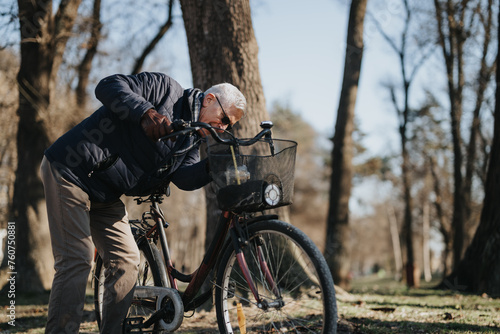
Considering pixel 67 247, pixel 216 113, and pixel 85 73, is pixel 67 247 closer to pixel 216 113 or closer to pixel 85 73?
pixel 216 113

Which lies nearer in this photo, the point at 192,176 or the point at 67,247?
the point at 67,247

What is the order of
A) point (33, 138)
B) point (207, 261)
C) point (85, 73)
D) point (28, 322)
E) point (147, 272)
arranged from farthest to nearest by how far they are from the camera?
point (85, 73) → point (33, 138) → point (28, 322) → point (147, 272) → point (207, 261)

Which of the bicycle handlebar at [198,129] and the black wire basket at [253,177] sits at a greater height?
the bicycle handlebar at [198,129]

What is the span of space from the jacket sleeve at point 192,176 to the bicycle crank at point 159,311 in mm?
721

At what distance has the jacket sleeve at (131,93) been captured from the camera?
2.81m

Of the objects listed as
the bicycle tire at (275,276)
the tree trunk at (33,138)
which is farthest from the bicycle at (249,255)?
the tree trunk at (33,138)

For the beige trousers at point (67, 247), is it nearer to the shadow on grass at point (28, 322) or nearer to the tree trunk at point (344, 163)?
the shadow on grass at point (28, 322)

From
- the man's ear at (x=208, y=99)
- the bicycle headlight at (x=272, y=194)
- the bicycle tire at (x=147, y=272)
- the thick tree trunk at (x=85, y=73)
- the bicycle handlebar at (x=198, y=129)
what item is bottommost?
the bicycle tire at (x=147, y=272)

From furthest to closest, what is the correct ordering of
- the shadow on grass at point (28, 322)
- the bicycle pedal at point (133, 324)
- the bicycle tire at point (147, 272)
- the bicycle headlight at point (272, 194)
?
the shadow on grass at point (28, 322), the bicycle tire at point (147, 272), the bicycle pedal at point (133, 324), the bicycle headlight at point (272, 194)

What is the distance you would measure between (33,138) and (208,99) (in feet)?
21.7

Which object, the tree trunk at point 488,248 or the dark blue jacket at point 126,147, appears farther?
the tree trunk at point 488,248

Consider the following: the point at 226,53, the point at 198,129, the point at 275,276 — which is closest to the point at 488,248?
the point at 226,53

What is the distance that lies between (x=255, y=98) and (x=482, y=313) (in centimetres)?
315

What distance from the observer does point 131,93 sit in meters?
2.86
